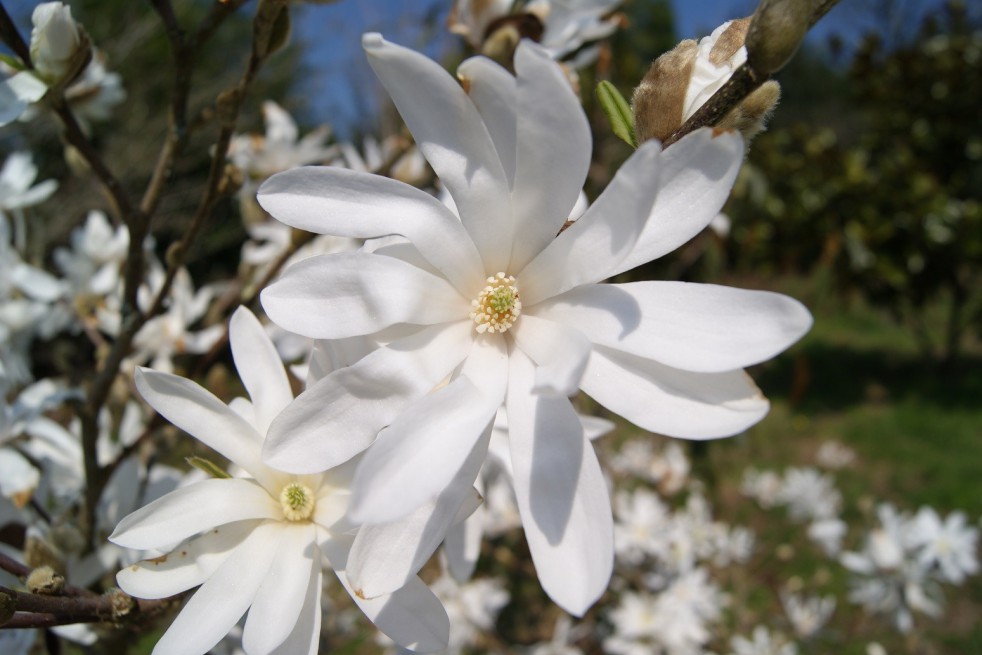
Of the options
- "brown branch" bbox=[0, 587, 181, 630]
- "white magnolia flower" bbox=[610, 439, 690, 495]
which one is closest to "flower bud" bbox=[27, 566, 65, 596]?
"brown branch" bbox=[0, 587, 181, 630]

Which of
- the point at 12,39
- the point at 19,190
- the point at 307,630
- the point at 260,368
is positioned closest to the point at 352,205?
the point at 260,368

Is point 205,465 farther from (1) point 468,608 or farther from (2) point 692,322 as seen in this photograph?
(1) point 468,608

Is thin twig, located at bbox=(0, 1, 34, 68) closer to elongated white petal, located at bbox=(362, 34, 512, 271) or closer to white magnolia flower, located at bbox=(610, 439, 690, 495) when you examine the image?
elongated white petal, located at bbox=(362, 34, 512, 271)

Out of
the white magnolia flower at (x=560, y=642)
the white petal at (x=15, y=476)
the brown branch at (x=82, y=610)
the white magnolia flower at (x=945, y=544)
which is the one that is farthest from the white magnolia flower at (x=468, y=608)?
the brown branch at (x=82, y=610)

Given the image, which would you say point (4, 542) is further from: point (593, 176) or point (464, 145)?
point (593, 176)

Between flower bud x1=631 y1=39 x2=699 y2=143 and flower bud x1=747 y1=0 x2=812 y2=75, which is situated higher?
flower bud x1=747 y1=0 x2=812 y2=75

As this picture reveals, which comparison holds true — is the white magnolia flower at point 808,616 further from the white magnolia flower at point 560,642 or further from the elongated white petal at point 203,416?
the elongated white petal at point 203,416
